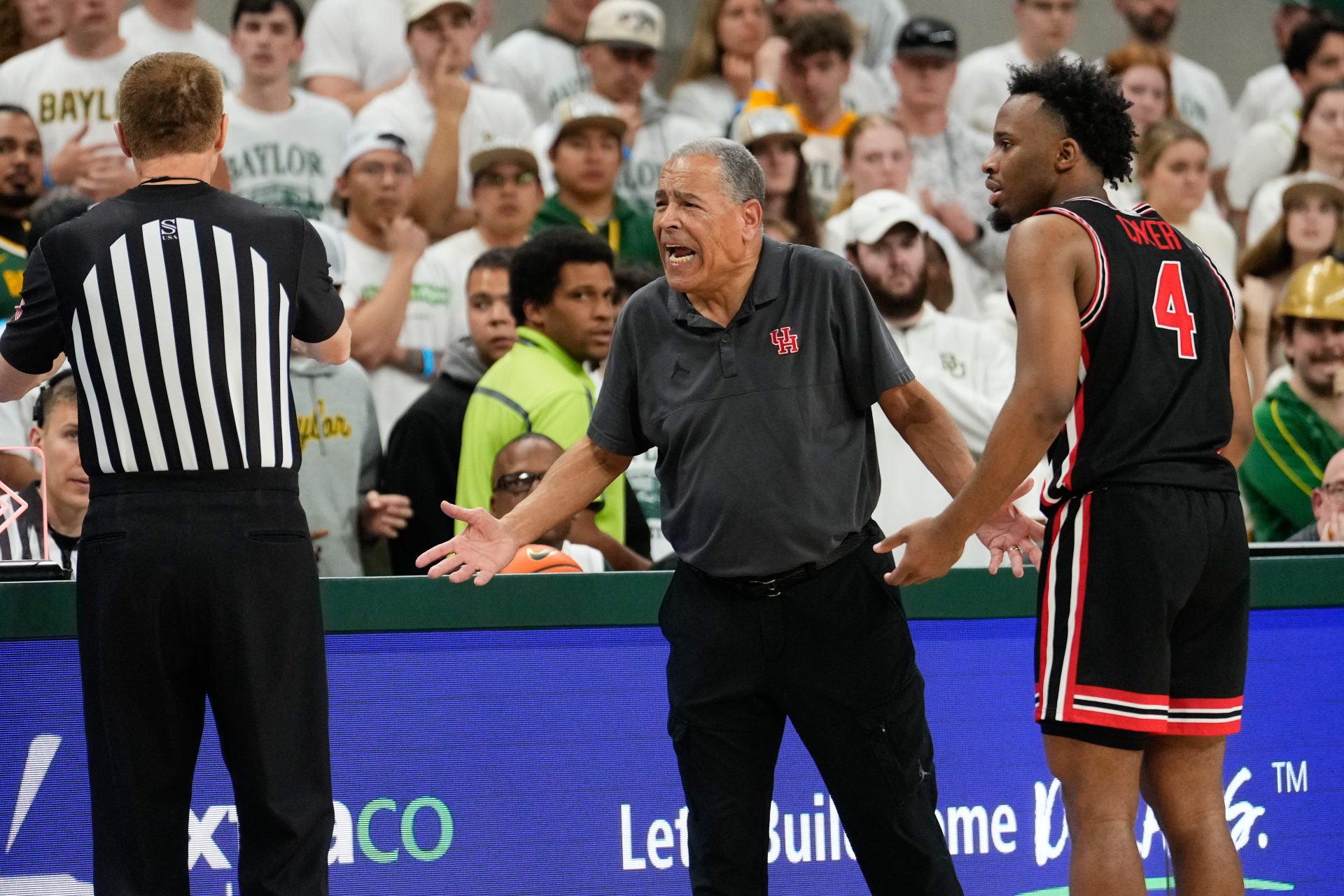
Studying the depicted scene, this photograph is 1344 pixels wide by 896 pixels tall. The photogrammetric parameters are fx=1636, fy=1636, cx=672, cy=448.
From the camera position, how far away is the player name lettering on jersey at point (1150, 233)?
11.0 feet

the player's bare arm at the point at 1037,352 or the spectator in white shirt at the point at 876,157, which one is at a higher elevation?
the spectator in white shirt at the point at 876,157

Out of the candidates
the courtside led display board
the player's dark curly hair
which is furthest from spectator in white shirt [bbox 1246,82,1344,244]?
the player's dark curly hair

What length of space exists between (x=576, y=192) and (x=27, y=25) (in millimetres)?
2674

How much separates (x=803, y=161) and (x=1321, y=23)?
3.81m

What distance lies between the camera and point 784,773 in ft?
14.2

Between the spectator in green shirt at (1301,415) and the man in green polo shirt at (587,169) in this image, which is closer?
the spectator in green shirt at (1301,415)

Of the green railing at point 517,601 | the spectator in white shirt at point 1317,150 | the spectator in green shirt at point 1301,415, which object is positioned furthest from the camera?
the spectator in white shirt at point 1317,150

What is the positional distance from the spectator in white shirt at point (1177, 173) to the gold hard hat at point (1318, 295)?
1.46m

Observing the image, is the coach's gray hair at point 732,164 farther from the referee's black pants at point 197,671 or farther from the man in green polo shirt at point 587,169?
Result: the man in green polo shirt at point 587,169

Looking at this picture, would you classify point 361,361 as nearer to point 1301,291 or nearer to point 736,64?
point 736,64

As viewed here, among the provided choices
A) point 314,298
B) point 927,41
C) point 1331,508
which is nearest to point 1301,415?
point 1331,508

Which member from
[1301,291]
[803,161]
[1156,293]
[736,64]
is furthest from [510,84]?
[1156,293]

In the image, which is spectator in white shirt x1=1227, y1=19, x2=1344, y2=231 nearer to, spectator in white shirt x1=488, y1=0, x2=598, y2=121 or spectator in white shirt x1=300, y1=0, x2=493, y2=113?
spectator in white shirt x1=488, y1=0, x2=598, y2=121

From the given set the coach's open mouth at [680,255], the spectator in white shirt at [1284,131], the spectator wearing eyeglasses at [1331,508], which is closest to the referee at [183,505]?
the coach's open mouth at [680,255]
